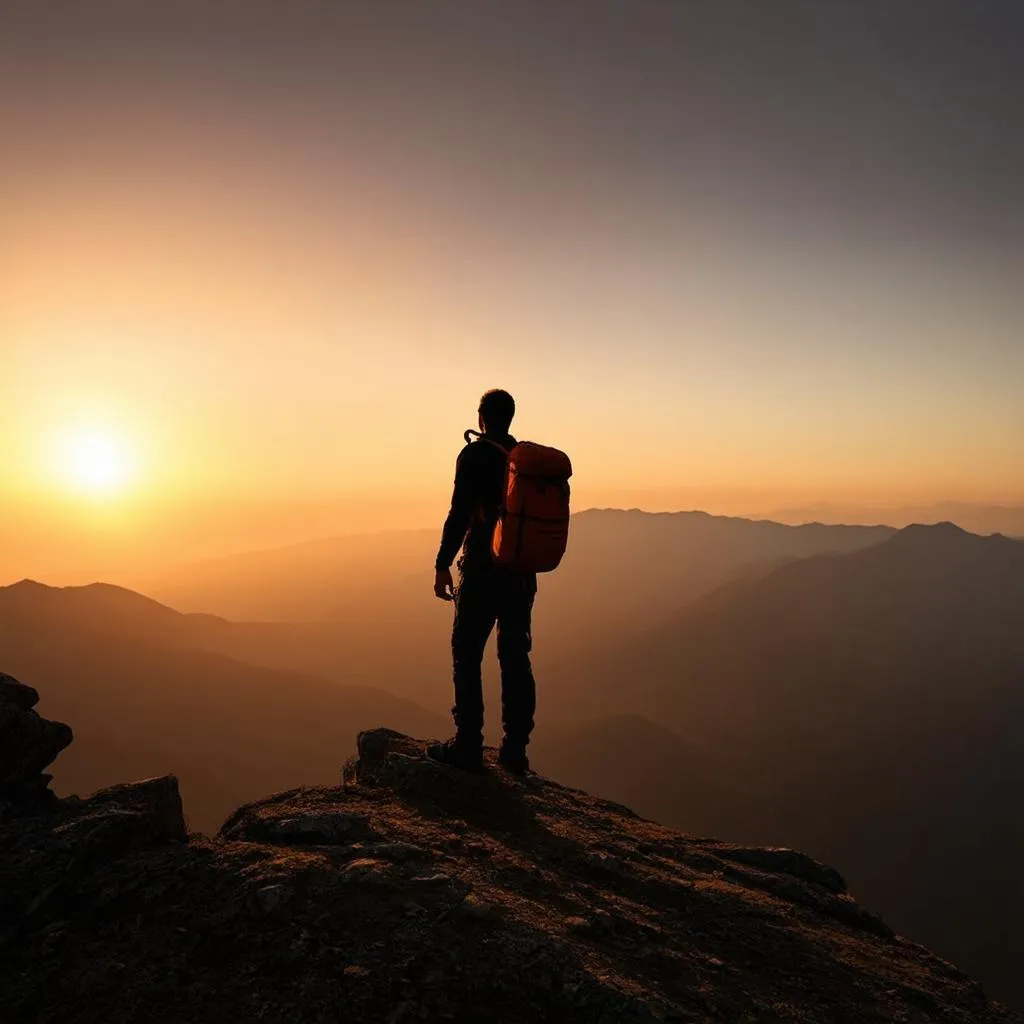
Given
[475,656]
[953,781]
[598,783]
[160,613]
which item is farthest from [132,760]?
[953,781]

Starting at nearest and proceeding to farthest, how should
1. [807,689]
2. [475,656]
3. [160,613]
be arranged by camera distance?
[475,656] → [160,613] → [807,689]

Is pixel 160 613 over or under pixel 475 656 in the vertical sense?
under

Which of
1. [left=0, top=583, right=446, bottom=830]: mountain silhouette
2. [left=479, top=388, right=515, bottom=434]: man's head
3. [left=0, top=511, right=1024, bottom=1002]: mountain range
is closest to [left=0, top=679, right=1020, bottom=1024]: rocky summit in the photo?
[left=479, top=388, right=515, bottom=434]: man's head

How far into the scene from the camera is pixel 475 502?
7797 mm

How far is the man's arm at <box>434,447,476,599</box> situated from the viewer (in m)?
7.70

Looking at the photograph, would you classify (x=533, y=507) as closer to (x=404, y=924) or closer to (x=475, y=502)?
(x=475, y=502)

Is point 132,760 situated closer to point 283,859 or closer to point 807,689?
point 283,859

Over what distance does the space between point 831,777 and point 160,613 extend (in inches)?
6871

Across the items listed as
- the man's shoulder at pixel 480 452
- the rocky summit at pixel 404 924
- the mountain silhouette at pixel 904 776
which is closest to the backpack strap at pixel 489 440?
the man's shoulder at pixel 480 452

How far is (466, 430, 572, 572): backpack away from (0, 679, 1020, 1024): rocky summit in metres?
2.88

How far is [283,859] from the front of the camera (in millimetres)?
5129

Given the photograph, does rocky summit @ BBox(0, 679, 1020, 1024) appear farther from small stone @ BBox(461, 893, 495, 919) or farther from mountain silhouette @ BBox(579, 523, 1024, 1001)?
mountain silhouette @ BBox(579, 523, 1024, 1001)

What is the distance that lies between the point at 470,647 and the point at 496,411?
305cm

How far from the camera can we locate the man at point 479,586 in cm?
771
